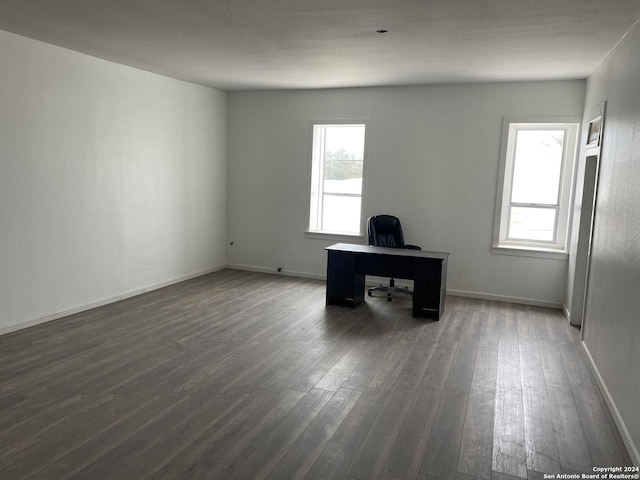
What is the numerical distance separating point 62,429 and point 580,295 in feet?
16.5

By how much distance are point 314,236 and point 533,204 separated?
120 inches

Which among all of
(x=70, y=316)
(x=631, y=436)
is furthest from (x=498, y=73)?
(x=70, y=316)

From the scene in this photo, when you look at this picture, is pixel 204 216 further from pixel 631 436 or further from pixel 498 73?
pixel 631 436

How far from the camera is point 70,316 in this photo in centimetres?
509

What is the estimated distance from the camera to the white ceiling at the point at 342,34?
3404 mm

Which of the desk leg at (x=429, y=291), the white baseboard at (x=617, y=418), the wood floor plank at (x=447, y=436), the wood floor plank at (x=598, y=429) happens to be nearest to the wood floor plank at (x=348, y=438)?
the wood floor plank at (x=447, y=436)

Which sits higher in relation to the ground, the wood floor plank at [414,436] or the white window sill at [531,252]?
the white window sill at [531,252]

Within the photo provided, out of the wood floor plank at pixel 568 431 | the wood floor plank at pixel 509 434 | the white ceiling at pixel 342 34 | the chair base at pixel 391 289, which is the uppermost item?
the white ceiling at pixel 342 34

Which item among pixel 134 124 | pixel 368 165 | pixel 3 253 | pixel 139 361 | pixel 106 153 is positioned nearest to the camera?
pixel 139 361

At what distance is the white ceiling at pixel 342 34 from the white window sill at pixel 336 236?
2277 millimetres

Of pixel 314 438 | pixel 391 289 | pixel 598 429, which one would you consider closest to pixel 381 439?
pixel 314 438

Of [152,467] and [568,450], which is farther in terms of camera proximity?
[568,450]

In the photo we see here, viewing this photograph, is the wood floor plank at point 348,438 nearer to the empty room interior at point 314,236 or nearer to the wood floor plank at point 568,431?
the empty room interior at point 314,236

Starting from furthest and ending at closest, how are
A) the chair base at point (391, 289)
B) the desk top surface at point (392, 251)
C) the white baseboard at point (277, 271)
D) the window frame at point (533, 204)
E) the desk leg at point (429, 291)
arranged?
the white baseboard at point (277, 271)
the chair base at point (391, 289)
the window frame at point (533, 204)
the desk top surface at point (392, 251)
the desk leg at point (429, 291)
